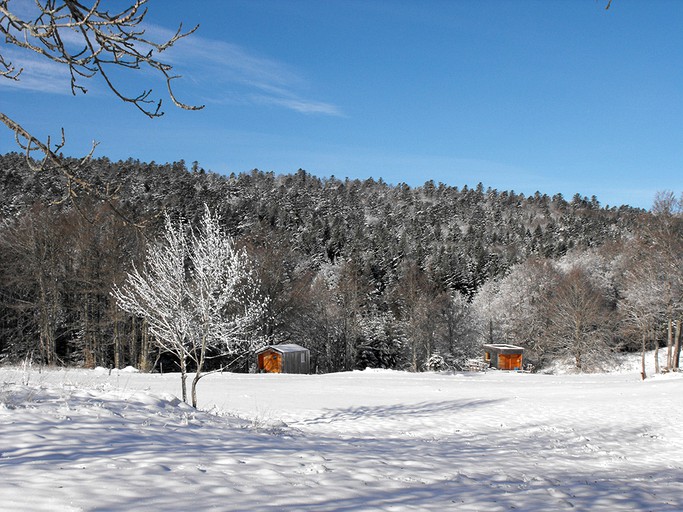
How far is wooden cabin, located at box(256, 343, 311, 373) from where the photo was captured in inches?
1207

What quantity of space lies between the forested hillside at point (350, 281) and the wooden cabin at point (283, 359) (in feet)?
5.67

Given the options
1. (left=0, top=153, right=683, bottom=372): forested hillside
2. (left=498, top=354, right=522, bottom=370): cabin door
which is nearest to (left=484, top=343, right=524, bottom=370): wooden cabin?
(left=498, top=354, right=522, bottom=370): cabin door

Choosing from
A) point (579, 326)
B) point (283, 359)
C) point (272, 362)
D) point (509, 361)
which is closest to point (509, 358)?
point (509, 361)

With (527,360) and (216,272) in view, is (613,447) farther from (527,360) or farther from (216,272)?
(527,360)

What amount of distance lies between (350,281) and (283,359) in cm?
1010

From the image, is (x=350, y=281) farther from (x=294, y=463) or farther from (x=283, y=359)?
(x=294, y=463)

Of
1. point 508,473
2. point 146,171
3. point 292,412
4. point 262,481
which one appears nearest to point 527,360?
point 292,412

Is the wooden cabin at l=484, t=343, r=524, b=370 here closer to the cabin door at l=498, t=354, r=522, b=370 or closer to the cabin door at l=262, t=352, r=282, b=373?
the cabin door at l=498, t=354, r=522, b=370

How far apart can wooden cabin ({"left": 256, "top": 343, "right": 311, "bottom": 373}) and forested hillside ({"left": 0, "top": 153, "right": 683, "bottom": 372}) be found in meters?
1.73

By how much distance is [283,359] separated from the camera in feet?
100

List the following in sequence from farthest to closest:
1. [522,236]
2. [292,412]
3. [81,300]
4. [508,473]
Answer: [522,236], [81,300], [292,412], [508,473]

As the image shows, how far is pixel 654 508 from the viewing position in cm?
483

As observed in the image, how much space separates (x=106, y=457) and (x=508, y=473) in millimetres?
4370

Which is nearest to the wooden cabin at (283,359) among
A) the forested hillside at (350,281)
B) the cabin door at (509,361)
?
the forested hillside at (350,281)
